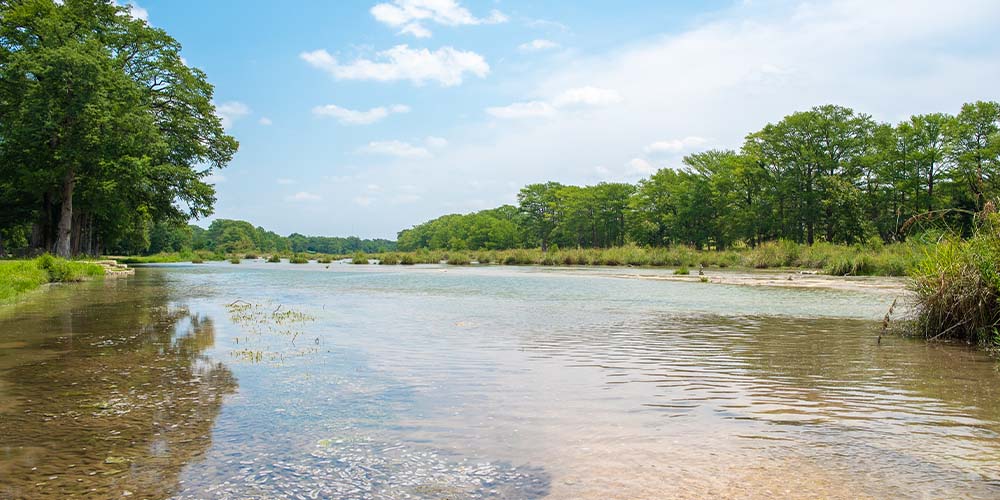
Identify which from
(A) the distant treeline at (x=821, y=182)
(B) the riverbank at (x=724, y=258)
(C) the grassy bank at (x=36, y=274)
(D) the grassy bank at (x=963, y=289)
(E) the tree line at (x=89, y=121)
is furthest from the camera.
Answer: (A) the distant treeline at (x=821, y=182)

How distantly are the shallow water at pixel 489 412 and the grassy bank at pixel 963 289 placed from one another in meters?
0.70

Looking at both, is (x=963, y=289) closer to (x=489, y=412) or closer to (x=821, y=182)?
(x=489, y=412)

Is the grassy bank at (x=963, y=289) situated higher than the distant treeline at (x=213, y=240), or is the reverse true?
the distant treeline at (x=213, y=240)

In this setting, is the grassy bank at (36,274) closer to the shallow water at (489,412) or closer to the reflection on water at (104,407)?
the shallow water at (489,412)

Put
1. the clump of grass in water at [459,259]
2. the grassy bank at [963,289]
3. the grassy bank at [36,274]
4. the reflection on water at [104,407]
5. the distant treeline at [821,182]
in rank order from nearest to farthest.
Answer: the reflection on water at [104,407], the grassy bank at [963,289], the grassy bank at [36,274], the distant treeline at [821,182], the clump of grass in water at [459,259]

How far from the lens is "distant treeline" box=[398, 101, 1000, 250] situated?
2124 inches

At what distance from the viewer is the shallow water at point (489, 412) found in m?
4.31

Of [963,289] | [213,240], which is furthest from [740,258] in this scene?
[213,240]

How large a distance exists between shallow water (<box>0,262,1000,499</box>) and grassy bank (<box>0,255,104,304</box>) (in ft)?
20.5

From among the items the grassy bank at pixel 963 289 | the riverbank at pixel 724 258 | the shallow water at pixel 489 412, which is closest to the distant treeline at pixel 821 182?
the riverbank at pixel 724 258

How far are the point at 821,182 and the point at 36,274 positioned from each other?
6453 cm

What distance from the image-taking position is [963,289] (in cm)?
1031

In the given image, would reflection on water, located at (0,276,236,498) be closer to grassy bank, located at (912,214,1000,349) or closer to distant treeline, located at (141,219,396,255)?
grassy bank, located at (912,214,1000,349)

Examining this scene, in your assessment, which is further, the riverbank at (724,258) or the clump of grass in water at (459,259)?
the clump of grass in water at (459,259)
